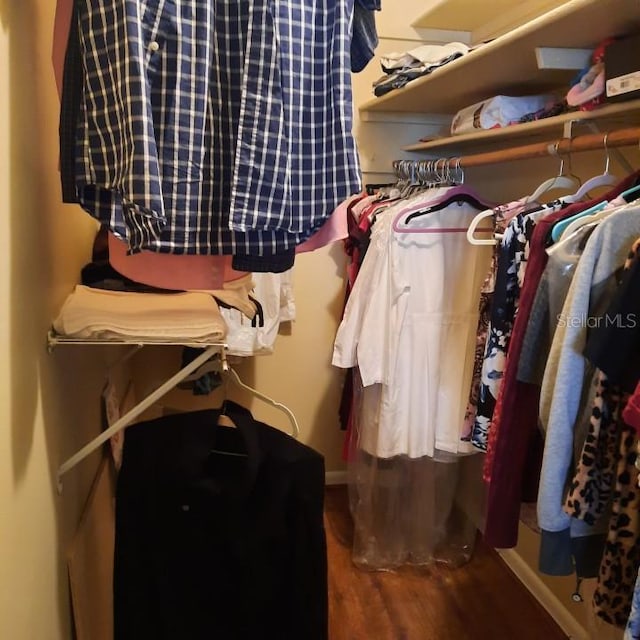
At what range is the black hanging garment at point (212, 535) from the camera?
1.25 m

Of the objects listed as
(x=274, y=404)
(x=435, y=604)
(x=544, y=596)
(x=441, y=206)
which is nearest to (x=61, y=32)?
(x=274, y=404)

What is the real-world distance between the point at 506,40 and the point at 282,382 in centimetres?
172

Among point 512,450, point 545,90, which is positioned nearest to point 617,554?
point 512,450

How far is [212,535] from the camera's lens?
1268mm

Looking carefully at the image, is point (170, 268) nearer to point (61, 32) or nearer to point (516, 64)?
point (61, 32)

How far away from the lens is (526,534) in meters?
2.17

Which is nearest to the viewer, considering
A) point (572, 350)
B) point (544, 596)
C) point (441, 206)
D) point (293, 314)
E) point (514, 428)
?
point (572, 350)

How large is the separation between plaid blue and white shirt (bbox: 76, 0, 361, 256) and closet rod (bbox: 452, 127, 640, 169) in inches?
26.7

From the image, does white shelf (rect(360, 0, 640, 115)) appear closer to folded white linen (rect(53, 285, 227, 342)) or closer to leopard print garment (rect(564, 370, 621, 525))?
leopard print garment (rect(564, 370, 621, 525))

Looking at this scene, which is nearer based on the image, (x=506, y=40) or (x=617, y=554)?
(x=617, y=554)

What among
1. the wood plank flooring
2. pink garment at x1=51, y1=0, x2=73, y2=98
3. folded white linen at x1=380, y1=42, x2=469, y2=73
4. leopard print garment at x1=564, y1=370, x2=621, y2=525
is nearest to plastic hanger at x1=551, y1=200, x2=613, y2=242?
leopard print garment at x1=564, y1=370, x2=621, y2=525

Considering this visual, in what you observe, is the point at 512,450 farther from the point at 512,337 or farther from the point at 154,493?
the point at 154,493

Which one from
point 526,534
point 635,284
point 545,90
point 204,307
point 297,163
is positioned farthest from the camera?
point 526,534

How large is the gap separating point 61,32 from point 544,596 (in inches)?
83.4
